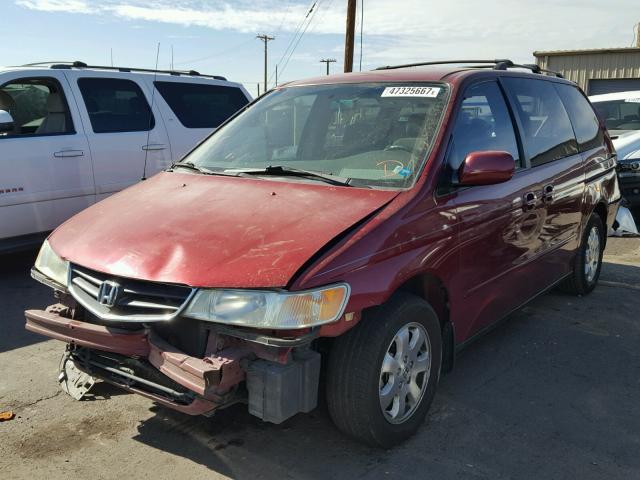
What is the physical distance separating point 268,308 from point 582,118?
4.00 metres

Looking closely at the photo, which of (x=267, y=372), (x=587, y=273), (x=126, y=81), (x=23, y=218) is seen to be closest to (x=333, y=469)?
(x=267, y=372)

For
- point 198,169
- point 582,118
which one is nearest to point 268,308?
point 198,169

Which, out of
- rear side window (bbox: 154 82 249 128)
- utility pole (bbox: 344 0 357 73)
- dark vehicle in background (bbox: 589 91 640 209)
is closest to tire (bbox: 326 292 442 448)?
rear side window (bbox: 154 82 249 128)

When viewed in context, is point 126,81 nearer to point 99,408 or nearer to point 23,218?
point 23,218

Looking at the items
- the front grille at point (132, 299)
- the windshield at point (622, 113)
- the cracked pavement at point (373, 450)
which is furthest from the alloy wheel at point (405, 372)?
the windshield at point (622, 113)

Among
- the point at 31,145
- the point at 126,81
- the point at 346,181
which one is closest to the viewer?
the point at 346,181

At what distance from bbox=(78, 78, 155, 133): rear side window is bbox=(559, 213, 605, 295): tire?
4.68m

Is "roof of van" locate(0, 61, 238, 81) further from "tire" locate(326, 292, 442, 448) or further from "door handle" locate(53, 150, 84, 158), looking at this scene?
"tire" locate(326, 292, 442, 448)

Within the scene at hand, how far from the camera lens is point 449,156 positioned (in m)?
3.37

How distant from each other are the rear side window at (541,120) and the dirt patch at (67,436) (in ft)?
10.1

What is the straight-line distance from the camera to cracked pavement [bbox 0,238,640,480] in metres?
2.93

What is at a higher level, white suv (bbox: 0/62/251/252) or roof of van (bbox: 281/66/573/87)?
roof of van (bbox: 281/66/573/87)

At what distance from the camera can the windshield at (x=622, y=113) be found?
35.0ft

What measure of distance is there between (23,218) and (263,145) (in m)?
3.24
